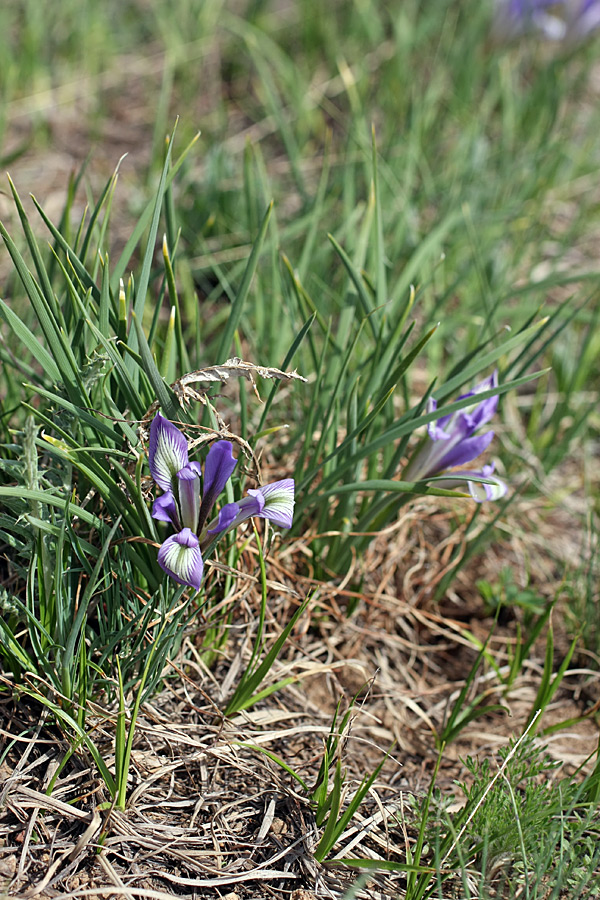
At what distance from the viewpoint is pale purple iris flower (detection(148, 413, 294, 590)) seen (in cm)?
128

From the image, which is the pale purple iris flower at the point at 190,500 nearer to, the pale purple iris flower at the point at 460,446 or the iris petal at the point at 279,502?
the iris petal at the point at 279,502

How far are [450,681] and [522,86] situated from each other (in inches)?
133


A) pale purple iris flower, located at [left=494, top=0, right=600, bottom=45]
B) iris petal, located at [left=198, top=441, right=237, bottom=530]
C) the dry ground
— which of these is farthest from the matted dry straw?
pale purple iris flower, located at [left=494, top=0, right=600, bottom=45]

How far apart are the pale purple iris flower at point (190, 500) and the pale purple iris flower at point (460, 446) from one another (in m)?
0.39

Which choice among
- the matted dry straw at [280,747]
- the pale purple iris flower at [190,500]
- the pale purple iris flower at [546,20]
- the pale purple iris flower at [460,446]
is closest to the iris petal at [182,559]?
the pale purple iris flower at [190,500]

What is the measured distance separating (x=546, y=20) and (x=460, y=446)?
117 inches

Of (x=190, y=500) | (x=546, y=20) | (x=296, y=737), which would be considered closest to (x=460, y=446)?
(x=190, y=500)

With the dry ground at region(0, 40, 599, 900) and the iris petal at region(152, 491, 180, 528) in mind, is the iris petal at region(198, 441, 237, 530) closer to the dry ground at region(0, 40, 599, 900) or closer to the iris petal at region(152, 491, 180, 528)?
the iris petal at region(152, 491, 180, 528)

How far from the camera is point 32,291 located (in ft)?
4.37

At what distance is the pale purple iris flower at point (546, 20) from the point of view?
3.55 metres

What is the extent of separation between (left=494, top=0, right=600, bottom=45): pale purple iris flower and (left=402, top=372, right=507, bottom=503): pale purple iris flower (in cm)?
273

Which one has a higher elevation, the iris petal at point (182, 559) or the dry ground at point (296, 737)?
the iris petal at point (182, 559)

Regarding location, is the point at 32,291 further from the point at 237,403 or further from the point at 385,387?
the point at 237,403

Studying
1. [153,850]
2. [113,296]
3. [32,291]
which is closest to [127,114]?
[113,296]
